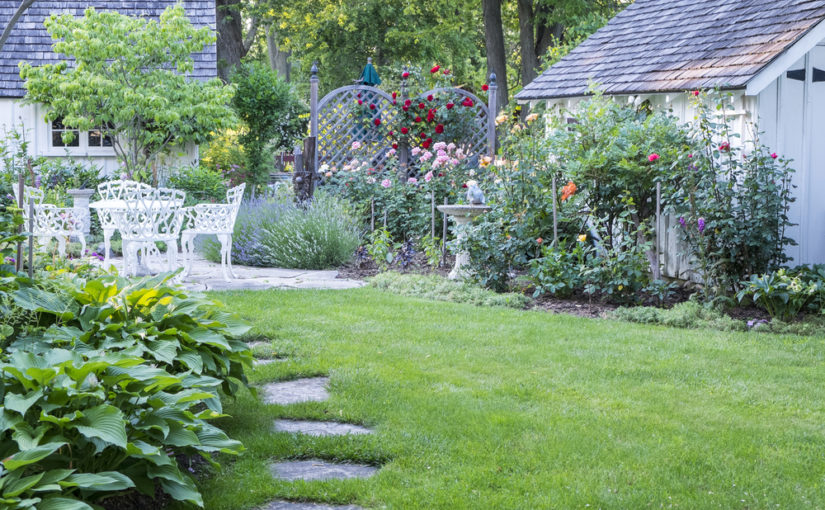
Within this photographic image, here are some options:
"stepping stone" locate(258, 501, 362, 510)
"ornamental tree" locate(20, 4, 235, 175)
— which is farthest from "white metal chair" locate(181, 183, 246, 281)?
"stepping stone" locate(258, 501, 362, 510)

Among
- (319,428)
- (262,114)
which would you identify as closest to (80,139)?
(262,114)

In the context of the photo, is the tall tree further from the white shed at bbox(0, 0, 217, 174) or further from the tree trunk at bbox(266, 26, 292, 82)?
the tree trunk at bbox(266, 26, 292, 82)

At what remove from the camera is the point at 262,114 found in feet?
60.2

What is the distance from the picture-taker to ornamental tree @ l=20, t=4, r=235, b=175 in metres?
12.8

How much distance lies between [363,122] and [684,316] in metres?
7.56

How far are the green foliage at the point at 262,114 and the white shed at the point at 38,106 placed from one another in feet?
6.64

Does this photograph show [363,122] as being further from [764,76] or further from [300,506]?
[300,506]

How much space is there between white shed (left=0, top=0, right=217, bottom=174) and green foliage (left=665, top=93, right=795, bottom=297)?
9873 mm

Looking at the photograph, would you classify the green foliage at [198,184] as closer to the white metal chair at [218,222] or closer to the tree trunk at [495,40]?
the white metal chair at [218,222]

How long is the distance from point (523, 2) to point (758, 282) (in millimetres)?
12506

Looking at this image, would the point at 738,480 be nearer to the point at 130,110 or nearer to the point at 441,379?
the point at 441,379

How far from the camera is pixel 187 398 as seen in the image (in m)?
3.14

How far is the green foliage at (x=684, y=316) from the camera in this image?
669 cm

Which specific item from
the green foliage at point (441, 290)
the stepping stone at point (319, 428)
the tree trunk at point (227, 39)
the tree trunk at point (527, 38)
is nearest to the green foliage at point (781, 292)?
the green foliage at point (441, 290)
